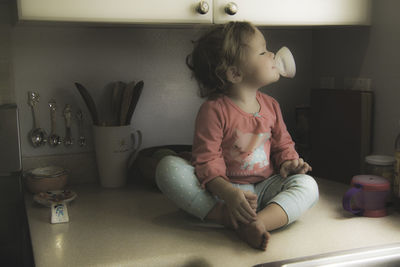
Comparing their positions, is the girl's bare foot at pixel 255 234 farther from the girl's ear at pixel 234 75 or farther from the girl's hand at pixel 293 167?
the girl's ear at pixel 234 75

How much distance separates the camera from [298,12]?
1.26 metres

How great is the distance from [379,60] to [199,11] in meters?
0.60

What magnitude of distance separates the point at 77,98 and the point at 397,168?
944 millimetres

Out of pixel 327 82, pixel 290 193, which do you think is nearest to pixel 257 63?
pixel 290 193

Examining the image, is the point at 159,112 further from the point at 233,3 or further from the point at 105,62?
the point at 233,3

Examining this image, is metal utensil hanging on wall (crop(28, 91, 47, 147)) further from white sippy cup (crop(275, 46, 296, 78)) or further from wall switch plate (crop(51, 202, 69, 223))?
white sippy cup (crop(275, 46, 296, 78))

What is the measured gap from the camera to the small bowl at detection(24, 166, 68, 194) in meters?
1.36

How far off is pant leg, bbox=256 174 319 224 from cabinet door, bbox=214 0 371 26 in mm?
413

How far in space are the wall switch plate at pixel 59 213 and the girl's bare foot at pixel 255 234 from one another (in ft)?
1.45

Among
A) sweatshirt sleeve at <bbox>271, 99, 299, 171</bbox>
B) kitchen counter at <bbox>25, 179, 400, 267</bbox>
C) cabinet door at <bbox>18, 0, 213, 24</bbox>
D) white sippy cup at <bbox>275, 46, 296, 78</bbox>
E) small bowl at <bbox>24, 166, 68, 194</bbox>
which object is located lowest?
kitchen counter at <bbox>25, 179, 400, 267</bbox>

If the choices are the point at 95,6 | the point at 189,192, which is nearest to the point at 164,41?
the point at 95,6

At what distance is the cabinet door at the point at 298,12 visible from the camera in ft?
3.94

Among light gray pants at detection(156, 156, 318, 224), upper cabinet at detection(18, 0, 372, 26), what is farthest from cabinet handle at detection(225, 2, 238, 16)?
light gray pants at detection(156, 156, 318, 224)

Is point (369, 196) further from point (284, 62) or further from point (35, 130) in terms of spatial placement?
point (35, 130)
